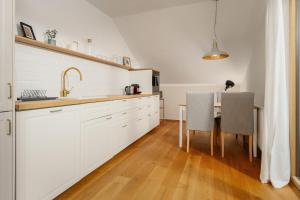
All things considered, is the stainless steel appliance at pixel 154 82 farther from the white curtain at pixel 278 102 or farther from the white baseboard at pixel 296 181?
the white baseboard at pixel 296 181

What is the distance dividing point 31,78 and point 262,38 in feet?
11.8

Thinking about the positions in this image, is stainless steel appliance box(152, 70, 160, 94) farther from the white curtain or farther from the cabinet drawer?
the white curtain

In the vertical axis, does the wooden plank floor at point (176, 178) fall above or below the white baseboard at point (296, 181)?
below

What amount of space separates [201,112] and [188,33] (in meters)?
2.07

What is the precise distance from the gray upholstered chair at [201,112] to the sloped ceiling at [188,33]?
1.74 metres

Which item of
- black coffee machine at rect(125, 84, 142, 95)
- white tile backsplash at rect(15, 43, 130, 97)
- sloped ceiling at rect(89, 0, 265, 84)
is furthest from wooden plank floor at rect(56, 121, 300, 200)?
sloped ceiling at rect(89, 0, 265, 84)

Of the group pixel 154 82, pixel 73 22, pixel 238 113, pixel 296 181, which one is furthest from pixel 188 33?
pixel 296 181

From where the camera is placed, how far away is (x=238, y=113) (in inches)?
103

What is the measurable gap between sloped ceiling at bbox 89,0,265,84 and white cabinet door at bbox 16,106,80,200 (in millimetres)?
2489

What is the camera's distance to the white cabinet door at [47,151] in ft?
4.19

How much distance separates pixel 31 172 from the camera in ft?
4.40

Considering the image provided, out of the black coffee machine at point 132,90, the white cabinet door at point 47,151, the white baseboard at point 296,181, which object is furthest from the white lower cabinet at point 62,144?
the white baseboard at point 296,181

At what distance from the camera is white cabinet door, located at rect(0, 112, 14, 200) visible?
1.19 meters

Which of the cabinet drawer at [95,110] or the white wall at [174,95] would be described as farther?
the white wall at [174,95]
